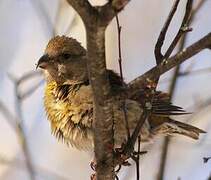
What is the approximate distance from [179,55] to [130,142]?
2.41ft

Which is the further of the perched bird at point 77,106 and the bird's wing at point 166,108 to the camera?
the bird's wing at point 166,108

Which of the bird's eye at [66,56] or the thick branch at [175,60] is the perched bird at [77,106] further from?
the thick branch at [175,60]

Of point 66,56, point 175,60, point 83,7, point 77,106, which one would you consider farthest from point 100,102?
point 66,56

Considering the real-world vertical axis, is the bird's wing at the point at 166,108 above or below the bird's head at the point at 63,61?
below

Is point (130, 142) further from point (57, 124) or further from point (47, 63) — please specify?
point (47, 63)

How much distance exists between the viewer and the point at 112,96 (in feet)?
9.07

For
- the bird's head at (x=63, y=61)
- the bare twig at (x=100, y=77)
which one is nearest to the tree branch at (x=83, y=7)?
the bare twig at (x=100, y=77)

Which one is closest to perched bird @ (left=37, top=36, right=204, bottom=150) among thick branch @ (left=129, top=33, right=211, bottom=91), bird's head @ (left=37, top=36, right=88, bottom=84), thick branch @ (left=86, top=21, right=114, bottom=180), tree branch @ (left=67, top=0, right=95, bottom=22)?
bird's head @ (left=37, top=36, right=88, bottom=84)

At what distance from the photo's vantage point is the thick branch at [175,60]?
2508 millimetres

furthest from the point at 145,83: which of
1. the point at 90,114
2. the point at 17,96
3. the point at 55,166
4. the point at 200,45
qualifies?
the point at 55,166

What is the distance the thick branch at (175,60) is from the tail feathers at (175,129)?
1616mm

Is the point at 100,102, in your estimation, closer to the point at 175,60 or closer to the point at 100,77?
the point at 100,77

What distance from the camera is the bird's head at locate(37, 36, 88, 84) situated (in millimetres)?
4223

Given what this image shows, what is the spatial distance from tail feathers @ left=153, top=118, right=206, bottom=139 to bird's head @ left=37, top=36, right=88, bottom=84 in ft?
2.10
